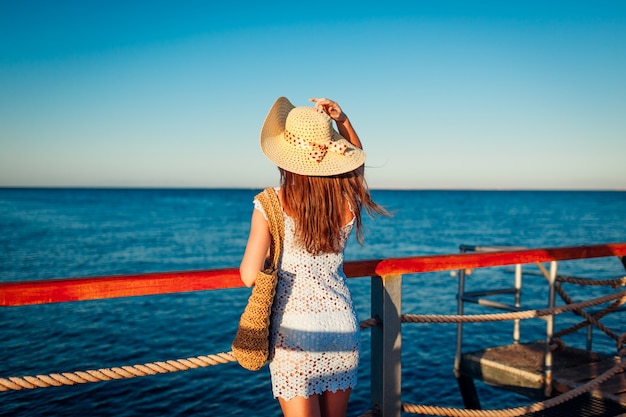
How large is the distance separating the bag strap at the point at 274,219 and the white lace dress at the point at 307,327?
25mm

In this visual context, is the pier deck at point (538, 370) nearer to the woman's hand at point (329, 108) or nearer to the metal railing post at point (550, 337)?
the metal railing post at point (550, 337)

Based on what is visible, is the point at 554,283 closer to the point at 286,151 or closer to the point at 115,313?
the point at 286,151

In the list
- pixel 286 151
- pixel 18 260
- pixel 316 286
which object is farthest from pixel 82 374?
pixel 18 260

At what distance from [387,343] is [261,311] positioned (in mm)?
930

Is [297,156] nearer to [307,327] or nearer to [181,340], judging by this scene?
[307,327]

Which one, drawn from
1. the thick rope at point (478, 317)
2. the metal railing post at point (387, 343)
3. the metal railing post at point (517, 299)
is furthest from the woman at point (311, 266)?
the metal railing post at point (517, 299)

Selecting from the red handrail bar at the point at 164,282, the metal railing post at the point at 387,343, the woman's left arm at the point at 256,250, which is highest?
the woman's left arm at the point at 256,250

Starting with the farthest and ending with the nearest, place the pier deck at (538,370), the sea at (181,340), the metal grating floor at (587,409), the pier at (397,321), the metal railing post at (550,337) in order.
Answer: the sea at (181,340)
the metal railing post at (550,337)
the pier deck at (538,370)
the metal grating floor at (587,409)
the pier at (397,321)

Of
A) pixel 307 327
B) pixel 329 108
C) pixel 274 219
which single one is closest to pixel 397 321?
pixel 307 327

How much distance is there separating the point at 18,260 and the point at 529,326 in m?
22.0

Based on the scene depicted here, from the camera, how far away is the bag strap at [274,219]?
1.95 meters

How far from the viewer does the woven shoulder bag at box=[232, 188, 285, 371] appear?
1.89 metres

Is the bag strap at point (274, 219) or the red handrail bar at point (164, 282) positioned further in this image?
the bag strap at point (274, 219)

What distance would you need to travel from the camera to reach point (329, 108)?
7.50 ft
